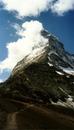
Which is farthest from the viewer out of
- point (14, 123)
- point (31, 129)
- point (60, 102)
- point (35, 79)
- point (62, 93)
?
point (35, 79)

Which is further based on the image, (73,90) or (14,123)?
(73,90)

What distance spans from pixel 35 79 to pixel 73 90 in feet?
82.1

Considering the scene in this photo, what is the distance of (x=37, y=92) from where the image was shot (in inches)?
6147

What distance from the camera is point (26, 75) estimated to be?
19462 centimetres

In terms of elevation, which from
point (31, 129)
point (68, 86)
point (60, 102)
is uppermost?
point (68, 86)

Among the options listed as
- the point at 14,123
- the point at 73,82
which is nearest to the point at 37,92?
the point at 73,82

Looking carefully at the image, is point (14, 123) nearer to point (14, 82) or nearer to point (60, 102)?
point (60, 102)

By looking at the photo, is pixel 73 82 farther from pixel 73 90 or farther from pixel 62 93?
pixel 62 93

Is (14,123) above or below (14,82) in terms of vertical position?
below

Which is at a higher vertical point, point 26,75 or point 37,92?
point 26,75

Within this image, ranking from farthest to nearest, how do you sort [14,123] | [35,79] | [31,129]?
[35,79] < [14,123] < [31,129]

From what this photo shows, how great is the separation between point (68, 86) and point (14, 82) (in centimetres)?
3311

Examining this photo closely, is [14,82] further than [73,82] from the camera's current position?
No

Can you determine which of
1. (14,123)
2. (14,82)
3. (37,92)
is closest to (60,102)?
(37,92)
